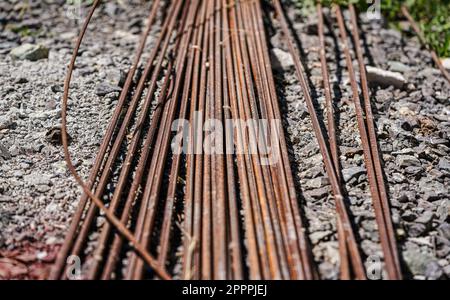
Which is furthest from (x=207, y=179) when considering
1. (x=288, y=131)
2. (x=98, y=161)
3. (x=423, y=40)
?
(x=423, y=40)

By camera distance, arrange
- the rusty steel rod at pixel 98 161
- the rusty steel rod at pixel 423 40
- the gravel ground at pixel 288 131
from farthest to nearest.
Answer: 1. the rusty steel rod at pixel 423 40
2. the gravel ground at pixel 288 131
3. the rusty steel rod at pixel 98 161

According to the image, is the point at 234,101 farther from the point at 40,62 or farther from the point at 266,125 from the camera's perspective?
the point at 40,62

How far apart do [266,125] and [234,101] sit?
0.40 metres

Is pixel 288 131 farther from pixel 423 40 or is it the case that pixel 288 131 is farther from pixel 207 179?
pixel 423 40

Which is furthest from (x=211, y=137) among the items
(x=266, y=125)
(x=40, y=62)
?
(x=40, y=62)

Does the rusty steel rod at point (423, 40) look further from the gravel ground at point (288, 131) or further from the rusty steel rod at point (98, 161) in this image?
the rusty steel rod at point (98, 161)

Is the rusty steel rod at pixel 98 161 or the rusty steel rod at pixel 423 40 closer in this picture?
the rusty steel rod at pixel 98 161

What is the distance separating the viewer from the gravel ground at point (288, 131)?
3.23m

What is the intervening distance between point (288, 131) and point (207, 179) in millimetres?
1095

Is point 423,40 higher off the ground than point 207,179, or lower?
lower

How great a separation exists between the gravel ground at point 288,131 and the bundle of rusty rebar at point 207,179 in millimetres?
139

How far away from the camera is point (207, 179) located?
346cm

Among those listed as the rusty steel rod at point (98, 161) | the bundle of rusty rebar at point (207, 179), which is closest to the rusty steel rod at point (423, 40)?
the bundle of rusty rebar at point (207, 179)

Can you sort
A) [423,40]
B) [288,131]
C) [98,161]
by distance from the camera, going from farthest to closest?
[423,40] < [288,131] < [98,161]
